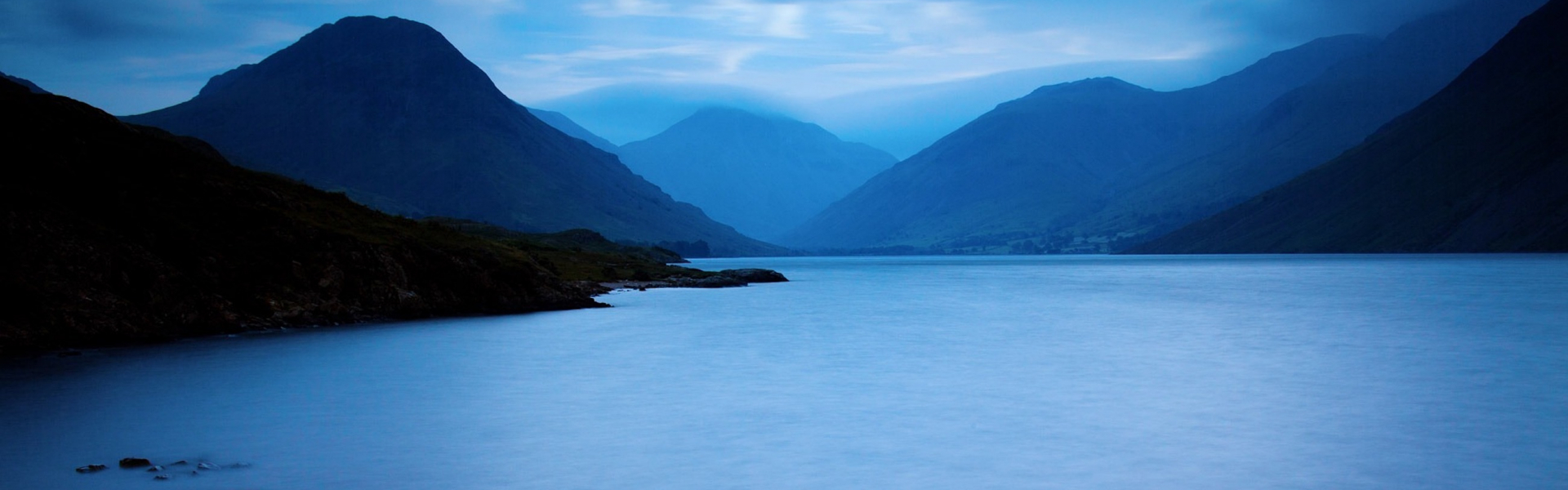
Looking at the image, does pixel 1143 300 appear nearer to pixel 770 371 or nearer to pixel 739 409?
pixel 770 371

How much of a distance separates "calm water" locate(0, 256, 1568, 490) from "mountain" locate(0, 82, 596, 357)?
2.59 metres

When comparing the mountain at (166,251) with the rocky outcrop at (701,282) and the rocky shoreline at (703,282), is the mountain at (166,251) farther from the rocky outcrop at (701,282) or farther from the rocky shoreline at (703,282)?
the rocky outcrop at (701,282)

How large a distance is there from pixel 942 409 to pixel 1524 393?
53.4 feet

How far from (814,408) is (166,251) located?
32.5m

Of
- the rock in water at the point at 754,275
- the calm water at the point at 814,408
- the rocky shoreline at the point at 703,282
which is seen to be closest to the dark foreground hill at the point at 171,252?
the calm water at the point at 814,408

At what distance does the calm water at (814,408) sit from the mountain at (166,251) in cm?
259

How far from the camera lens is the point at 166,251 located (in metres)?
43.3

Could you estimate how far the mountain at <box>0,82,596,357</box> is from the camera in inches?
1484

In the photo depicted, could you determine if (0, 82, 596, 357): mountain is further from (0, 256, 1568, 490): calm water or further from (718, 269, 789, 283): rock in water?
(718, 269, 789, 283): rock in water

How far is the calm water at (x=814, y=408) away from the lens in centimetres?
1800

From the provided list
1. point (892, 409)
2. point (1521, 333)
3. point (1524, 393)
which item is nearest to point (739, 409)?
point (892, 409)

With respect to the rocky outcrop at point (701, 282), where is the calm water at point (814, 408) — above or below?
below

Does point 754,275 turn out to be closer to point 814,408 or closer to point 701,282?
point 701,282

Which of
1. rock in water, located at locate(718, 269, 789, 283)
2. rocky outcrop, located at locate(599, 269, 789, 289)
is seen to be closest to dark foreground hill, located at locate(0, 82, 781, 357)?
rocky outcrop, located at locate(599, 269, 789, 289)
